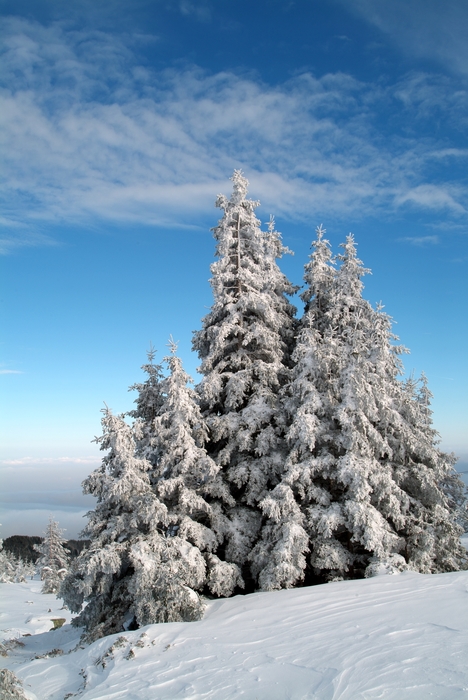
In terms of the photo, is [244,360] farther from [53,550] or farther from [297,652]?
[53,550]

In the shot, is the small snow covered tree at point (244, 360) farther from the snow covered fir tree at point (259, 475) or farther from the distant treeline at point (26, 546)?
the distant treeline at point (26, 546)

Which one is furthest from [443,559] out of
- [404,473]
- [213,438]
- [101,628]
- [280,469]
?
[101,628]

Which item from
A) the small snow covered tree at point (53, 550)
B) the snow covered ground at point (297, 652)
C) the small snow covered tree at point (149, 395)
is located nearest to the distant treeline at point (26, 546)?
the small snow covered tree at point (53, 550)

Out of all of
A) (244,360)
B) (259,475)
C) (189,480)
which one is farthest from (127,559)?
(244,360)

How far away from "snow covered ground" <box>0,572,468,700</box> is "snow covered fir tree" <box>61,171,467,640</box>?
4.98ft

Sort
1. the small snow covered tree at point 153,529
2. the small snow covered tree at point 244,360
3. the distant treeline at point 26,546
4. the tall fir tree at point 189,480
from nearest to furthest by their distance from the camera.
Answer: the small snow covered tree at point 153,529, the tall fir tree at point 189,480, the small snow covered tree at point 244,360, the distant treeline at point 26,546

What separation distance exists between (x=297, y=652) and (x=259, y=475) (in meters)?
7.93

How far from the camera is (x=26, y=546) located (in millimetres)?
97500

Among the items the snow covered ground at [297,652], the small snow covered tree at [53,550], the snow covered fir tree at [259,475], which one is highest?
the snow covered fir tree at [259,475]

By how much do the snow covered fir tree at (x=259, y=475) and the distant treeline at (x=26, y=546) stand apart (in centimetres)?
7800

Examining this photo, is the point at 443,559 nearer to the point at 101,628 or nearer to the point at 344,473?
the point at 344,473

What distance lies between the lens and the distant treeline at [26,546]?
8675cm

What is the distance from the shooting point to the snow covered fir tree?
1360 centimetres

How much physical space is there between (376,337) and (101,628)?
45.1ft
